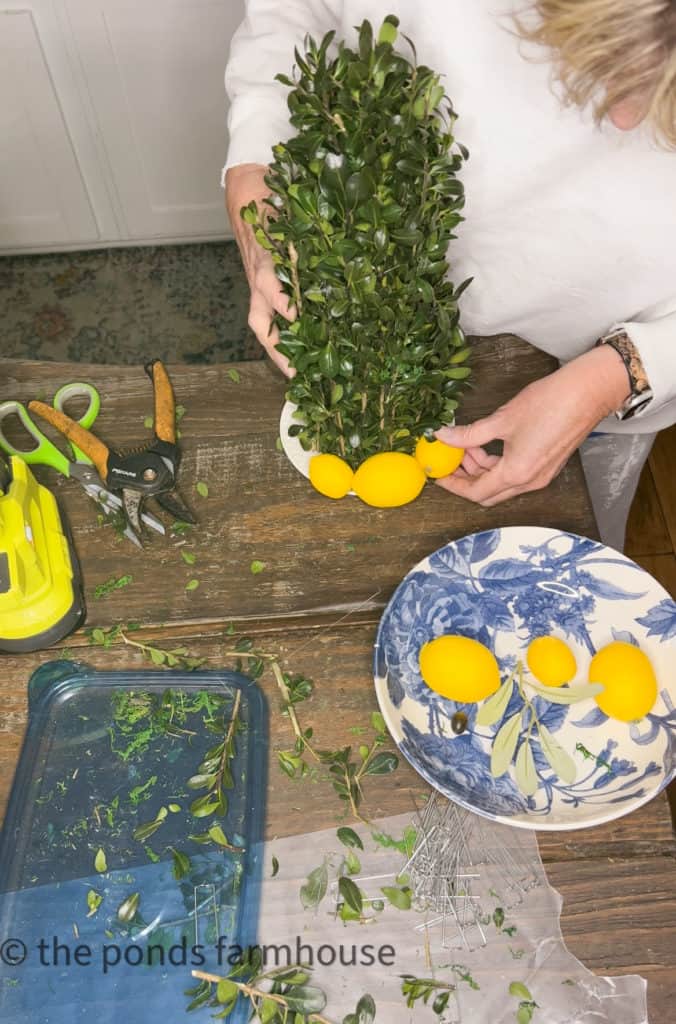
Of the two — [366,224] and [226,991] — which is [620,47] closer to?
[366,224]

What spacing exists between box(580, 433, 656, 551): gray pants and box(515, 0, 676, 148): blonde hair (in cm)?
55

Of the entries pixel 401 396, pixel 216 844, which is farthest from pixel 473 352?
pixel 216 844

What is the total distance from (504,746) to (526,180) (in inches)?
22.6

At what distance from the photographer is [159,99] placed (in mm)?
1980

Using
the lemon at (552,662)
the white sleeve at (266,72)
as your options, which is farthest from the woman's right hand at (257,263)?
the lemon at (552,662)

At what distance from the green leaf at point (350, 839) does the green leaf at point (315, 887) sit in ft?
0.09

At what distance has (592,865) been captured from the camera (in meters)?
0.76

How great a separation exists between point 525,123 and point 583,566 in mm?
455

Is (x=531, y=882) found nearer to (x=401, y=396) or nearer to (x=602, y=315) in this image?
(x=401, y=396)

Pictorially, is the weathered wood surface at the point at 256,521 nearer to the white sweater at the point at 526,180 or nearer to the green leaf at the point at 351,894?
the white sweater at the point at 526,180

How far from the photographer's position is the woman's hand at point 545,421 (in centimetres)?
90

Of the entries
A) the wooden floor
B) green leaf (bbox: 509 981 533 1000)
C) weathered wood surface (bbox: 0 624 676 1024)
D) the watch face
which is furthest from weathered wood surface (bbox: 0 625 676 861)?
the wooden floor

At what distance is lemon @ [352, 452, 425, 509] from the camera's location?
89 cm

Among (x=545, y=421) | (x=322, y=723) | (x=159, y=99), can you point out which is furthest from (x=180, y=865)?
(x=159, y=99)
